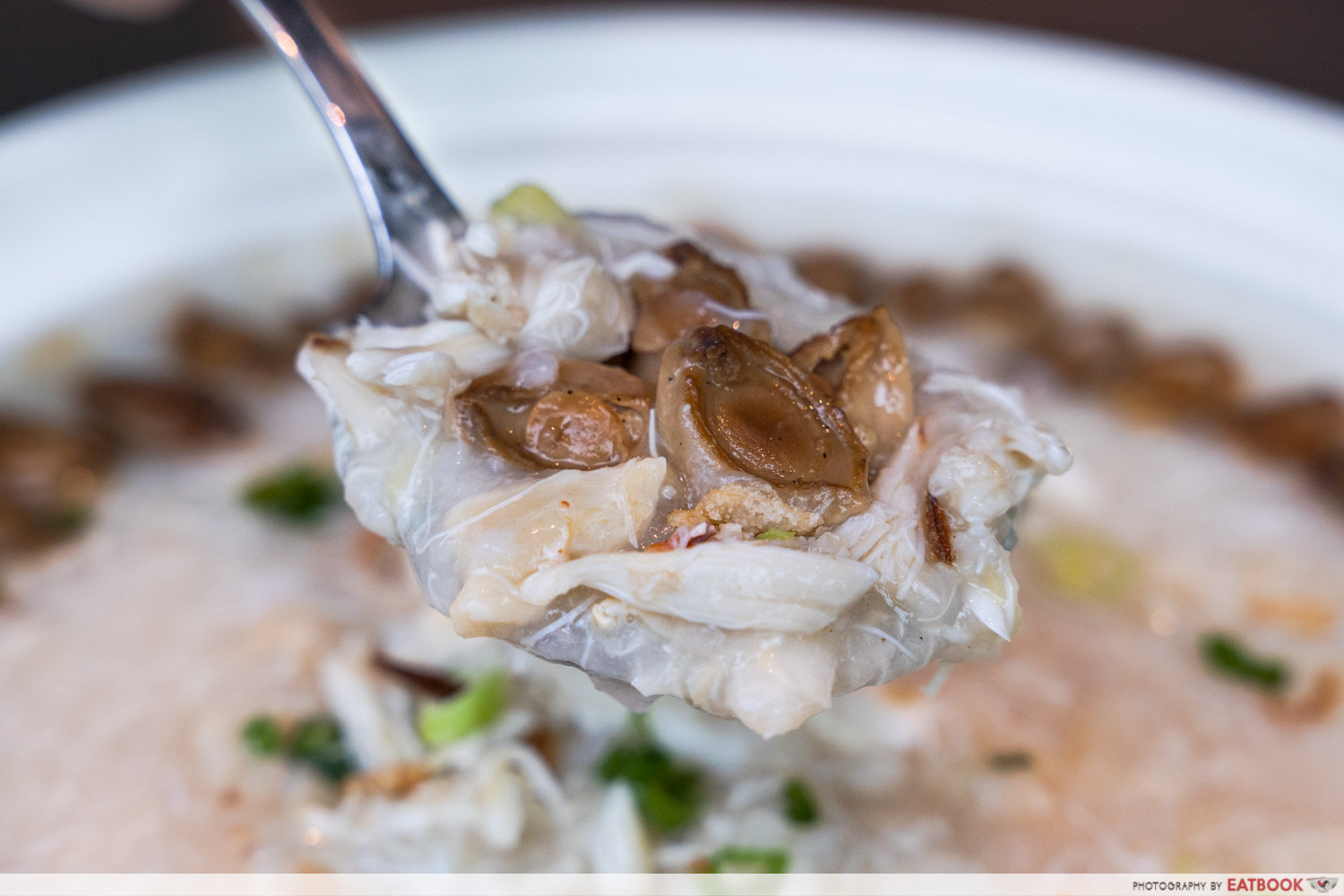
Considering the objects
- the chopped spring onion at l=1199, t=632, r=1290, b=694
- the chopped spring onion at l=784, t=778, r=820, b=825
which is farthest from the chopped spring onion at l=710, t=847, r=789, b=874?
the chopped spring onion at l=1199, t=632, r=1290, b=694

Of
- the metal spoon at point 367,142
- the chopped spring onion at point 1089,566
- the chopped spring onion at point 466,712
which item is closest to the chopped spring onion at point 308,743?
the chopped spring onion at point 466,712

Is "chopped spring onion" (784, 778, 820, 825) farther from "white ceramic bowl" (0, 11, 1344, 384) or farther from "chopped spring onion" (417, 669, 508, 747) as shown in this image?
"white ceramic bowl" (0, 11, 1344, 384)

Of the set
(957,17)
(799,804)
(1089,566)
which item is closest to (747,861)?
(799,804)

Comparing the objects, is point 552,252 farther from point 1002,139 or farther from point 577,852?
point 1002,139

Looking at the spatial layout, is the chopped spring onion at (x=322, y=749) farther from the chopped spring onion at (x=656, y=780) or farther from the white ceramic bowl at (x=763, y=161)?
the white ceramic bowl at (x=763, y=161)

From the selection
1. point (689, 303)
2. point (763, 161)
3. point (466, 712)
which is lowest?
point (466, 712)

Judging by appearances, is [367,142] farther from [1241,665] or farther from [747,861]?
[1241,665]
